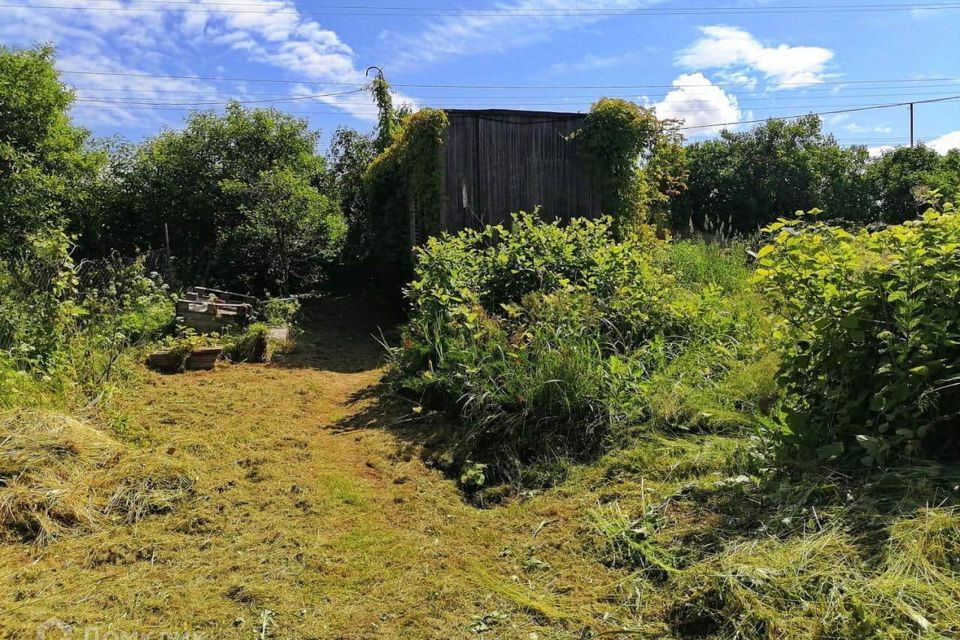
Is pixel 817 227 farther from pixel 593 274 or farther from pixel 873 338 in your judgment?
pixel 593 274

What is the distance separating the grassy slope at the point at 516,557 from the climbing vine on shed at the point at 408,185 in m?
5.12

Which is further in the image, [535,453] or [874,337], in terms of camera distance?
[535,453]

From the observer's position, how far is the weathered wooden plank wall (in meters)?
8.12

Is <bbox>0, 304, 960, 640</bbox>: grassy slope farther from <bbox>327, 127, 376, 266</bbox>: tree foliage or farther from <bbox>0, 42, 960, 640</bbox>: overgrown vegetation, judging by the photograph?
<bbox>327, 127, 376, 266</bbox>: tree foliage

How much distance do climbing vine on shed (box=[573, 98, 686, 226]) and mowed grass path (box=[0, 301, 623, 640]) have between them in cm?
563

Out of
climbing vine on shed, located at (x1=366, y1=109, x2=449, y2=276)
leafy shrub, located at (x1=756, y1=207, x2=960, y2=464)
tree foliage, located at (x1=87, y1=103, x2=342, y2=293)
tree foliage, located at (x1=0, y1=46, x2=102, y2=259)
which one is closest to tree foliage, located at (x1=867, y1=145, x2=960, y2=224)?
climbing vine on shed, located at (x1=366, y1=109, x2=449, y2=276)

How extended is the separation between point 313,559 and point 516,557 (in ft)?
2.79

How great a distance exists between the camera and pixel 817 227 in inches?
115

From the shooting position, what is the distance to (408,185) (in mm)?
8367

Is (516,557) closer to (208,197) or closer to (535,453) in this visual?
(535,453)

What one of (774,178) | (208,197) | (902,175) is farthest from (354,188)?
(902,175)

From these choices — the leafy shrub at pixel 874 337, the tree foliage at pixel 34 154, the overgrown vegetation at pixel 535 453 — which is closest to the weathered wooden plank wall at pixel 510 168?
the overgrown vegetation at pixel 535 453

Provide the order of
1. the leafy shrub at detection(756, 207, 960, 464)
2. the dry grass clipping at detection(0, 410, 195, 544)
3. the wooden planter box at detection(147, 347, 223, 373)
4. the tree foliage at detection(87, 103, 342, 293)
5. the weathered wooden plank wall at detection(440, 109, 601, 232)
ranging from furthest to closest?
the tree foliage at detection(87, 103, 342, 293) < the weathered wooden plank wall at detection(440, 109, 601, 232) < the wooden planter box at detection(147, 347, 223, 373) < the dry grass clipping at detection(0, 410, 195, 544) < the leafy shrub at detection(756, 207, 960, 464)

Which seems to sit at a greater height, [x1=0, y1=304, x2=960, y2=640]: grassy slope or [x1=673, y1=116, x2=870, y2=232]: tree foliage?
[x1=673, y1=116, x2=870, y2=232]: tree foliage
